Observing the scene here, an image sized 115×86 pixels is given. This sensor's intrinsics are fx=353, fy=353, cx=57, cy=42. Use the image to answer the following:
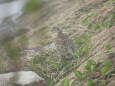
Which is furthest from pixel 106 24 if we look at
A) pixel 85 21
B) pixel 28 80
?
A: pixel 28 80

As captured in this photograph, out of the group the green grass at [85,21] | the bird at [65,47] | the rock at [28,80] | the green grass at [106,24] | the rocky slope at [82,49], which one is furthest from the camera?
the green grass at [85,21]

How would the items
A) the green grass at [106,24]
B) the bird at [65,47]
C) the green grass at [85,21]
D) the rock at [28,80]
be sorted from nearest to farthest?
the rock at [28,80], the bird at [65,47], the green grass at [106,24], the green grass at [85,21]

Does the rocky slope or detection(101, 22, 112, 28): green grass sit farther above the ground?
detection(101, 22, 112, 28): green grass

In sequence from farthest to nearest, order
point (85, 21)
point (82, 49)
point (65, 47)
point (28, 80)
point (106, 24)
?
1. point (85, 21)
2. point (106, 24)
3. point (65, 47)
4. point (82, 49)
5. point (28, 80)

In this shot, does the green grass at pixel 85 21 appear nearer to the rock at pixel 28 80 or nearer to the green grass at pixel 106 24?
the green grass at pixel 106 24

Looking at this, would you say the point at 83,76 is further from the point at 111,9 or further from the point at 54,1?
the point at 54,1

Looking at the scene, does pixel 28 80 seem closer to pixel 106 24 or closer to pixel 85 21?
pixel 106 24

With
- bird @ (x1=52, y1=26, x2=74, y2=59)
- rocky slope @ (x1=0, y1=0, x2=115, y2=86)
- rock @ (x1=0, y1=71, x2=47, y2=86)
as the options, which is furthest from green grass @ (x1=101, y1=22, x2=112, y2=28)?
rock @ (x1=0, y1=71, x2=47, y2=86)

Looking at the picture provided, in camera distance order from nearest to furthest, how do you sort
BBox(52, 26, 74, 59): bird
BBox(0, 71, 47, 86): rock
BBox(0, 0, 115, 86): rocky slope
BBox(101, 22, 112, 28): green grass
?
BBox(0, 0, 115, 86): rocky slope < BBox(0, 71, 47, 86): rock < BBox(52, 26, 74, 59): bird < BBox(101, 22, 112, 28): green grass

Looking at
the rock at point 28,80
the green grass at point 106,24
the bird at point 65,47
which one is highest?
the green grass at point 106,24

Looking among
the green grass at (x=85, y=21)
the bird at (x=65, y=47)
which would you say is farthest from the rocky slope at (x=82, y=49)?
the bird at (x=65, y=47)

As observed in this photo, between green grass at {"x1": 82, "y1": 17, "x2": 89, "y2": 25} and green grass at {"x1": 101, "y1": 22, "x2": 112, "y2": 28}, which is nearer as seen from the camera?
green grass at {"x1": 101, "y1": 22, "x2": 112, "y2": 28}

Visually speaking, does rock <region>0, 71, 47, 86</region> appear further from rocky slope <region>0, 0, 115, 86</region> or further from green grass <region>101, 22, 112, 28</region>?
green grass <region>101, 22, 112, 28</region>
